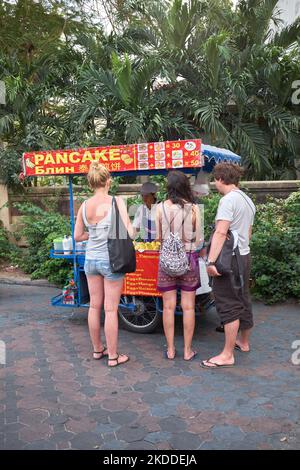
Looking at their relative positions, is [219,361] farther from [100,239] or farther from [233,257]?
[100,239]

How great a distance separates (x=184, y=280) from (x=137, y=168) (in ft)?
4.12

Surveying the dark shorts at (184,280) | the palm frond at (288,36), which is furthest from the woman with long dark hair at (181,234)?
the palm frond at (288,36)

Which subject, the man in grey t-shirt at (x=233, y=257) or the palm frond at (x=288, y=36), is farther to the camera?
the palm frond at (x=288, y=36)

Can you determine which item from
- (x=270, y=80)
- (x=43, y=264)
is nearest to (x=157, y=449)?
(x=43, y=264)

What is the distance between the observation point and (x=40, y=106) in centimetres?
973

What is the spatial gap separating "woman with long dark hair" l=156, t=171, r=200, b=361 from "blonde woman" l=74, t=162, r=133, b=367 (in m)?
0.36

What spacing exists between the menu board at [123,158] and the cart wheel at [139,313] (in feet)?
4.66

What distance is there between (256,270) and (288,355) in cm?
207

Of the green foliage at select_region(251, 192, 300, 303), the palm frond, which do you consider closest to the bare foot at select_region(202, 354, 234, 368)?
the green foliage at select_region(251, 192, 300, 303)

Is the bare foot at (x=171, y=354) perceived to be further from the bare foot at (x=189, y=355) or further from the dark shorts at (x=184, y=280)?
the dark shorts at (x=184, y=280)

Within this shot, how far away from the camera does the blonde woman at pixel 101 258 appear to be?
3936mm

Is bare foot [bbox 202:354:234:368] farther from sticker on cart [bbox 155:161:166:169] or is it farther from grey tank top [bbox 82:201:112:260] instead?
sticker on cart [bbox 155:161:166:169]

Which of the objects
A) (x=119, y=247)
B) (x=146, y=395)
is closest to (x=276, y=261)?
(x=119, y=247)
